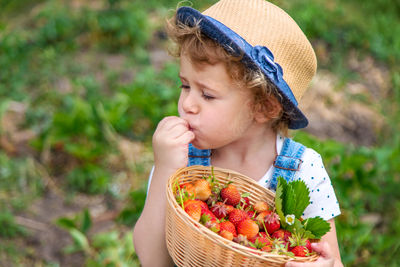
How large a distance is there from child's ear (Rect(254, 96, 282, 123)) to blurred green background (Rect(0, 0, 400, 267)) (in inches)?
27.7

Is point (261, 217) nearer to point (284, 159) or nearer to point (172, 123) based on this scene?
point (284, 159)

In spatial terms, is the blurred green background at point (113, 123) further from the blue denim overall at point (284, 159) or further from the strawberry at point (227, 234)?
the strawberry at point (227, 234)

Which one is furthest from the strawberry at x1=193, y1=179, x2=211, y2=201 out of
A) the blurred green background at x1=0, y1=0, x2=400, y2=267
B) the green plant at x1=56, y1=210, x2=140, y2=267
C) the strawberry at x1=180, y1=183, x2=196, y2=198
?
the green plant at x1=56, y1=210, x2=140, y2=267

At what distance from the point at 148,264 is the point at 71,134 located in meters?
1.71

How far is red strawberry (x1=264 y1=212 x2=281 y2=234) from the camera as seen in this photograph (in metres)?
1.43

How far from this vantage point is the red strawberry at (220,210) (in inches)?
56.8

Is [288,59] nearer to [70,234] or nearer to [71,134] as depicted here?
[70,234]

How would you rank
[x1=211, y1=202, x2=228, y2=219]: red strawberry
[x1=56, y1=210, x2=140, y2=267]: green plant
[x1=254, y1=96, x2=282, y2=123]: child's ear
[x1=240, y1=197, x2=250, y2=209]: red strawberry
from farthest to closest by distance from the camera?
[x1=56, y1=210, x2=140, y2=267]: green plant → [x1=254, y1=96, x2=282, y2=123]: child's ear → [x1=240, y1=197, x2=250, y2=209]: red strawberry → [x1=211, y1=202, x2=228, y2=219]: red strawberry

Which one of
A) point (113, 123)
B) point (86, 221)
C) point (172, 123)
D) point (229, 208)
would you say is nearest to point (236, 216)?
point (229, 208)

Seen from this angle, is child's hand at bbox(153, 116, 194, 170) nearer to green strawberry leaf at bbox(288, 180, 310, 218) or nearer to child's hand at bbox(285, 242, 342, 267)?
green strawberry leaf at bbox(288, 180, 310, 218)

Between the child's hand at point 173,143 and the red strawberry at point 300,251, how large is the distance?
48 centimetres

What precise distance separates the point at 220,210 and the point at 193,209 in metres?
0.12

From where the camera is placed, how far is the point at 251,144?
1.81 m

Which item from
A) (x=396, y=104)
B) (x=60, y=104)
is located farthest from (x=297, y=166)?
(x=396, y=104)
